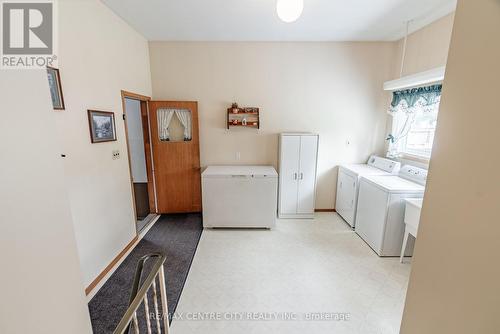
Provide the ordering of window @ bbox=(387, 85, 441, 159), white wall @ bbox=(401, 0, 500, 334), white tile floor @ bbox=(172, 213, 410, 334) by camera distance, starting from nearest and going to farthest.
Answer: white wall @ bbox=(401, 0, 500, 334) → white tile floor @ bbox=(172, 213, 410, 334) → window @ bbox=(387, 85, 441, 159)

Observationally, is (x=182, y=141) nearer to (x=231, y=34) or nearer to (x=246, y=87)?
(x=246, y=87)

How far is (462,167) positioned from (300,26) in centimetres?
301

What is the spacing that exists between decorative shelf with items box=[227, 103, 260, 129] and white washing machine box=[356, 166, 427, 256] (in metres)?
1.99

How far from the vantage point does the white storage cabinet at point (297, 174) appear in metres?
3.57

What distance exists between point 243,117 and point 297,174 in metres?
1.39

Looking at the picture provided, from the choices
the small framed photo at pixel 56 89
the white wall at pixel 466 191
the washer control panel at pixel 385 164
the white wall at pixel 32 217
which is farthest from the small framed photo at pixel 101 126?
the washer control panel at pixel 385 164

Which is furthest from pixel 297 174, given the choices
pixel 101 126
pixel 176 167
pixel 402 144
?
pixel 101 126

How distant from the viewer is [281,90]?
374cm

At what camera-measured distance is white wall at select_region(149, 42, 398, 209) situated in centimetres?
362

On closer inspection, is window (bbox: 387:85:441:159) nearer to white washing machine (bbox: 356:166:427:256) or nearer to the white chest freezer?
white washing machine (bbox: 356:166:427:256)

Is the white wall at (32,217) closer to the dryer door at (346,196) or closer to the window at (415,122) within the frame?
the dryer door at (346,196)

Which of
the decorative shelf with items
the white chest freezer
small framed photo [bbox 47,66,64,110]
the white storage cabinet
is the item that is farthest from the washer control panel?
small framed photo [bbox 47,66,64,110]

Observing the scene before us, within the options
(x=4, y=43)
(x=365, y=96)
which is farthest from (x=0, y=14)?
(x=365, y=96)

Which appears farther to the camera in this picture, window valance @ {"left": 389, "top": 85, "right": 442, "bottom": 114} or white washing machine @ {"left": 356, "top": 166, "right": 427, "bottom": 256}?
window valance @ {"left": 389, "top": 85, "right": 442, "bottom": 114}
